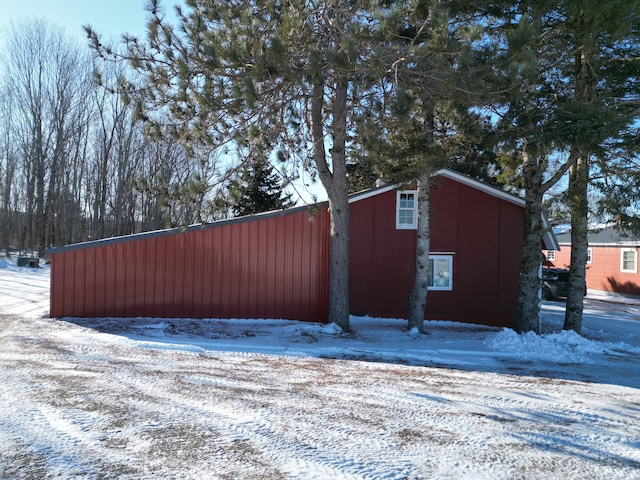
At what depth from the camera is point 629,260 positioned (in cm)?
2255

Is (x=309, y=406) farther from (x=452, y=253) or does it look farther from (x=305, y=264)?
(x=452, y=253)

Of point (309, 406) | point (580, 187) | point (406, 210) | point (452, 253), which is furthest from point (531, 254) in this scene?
point (309, 406)

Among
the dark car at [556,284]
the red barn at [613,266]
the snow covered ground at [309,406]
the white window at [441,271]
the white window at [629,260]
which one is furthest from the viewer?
the red barn at [613,266]

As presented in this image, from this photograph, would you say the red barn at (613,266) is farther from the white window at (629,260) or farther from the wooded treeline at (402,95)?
the wooded treeline at (402,95)

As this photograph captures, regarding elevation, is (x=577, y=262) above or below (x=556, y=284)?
above

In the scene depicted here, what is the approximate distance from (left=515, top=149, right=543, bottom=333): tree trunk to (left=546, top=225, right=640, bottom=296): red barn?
12.9m

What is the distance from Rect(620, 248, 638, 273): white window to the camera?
72.8 feet

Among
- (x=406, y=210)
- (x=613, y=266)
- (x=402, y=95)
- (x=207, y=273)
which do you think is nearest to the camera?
(x=402, y=95)

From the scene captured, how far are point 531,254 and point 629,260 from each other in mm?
15694

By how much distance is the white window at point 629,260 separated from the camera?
22.2 meters

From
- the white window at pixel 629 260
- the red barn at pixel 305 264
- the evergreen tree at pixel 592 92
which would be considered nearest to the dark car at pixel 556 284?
the white window at pixel 629 260

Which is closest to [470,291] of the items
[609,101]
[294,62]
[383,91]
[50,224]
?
[609,101]

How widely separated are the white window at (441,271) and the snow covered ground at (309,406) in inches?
139

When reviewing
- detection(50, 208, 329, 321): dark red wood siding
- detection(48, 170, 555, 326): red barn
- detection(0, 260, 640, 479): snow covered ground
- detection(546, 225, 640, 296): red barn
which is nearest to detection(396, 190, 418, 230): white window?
detection(48, 170, 555, 326): red barn
